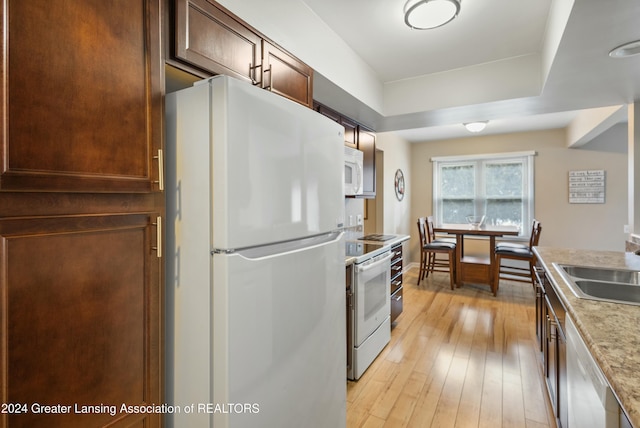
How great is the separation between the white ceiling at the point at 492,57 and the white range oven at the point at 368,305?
50.7 inches

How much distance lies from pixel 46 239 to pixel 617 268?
2.66 m

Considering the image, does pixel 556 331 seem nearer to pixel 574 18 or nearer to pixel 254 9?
pixel 574 18

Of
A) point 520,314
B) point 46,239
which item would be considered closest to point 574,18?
point 46,239

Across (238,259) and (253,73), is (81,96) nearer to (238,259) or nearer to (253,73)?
(238,259)

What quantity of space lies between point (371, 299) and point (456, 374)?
86cm


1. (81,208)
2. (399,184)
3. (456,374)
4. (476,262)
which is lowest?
(456,374)

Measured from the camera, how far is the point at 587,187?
487 centimetres

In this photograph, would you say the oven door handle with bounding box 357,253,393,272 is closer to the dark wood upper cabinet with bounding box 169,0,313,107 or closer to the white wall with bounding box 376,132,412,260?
the dark wood upper cabinet with bounding box 169,0,313,107

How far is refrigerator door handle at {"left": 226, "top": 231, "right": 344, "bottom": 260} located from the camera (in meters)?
1.04

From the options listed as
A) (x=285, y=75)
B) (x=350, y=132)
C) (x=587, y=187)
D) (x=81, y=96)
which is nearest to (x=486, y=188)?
(x=587, y=187)

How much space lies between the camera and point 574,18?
4.68 ft

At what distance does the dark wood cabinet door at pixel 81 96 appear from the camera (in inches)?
28.8

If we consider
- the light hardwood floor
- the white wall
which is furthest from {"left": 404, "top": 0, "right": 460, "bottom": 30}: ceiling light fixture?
the white wall

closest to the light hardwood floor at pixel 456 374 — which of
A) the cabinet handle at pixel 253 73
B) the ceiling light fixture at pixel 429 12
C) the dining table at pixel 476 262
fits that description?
the dining table at pixel 476 262
